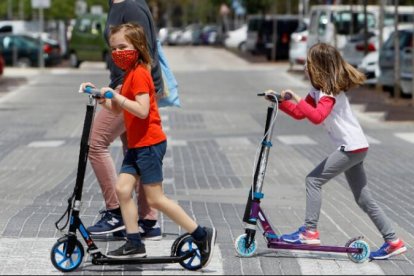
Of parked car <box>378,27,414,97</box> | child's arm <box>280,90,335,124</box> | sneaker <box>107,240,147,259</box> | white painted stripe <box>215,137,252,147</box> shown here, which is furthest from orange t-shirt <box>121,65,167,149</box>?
parked car <box>378,27,414,97</box>

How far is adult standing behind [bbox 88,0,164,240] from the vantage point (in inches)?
349

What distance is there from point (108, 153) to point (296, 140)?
10303 mm

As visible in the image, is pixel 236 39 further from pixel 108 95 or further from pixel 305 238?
pixel 108 95

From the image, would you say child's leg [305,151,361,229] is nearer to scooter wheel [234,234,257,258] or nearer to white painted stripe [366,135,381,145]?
scooter wheel [234,234,257,258]

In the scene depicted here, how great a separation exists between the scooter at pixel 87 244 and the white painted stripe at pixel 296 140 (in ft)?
35.9

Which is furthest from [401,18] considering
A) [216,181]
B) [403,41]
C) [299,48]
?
[216,181]

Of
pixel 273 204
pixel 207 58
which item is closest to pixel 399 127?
pixel 273 204

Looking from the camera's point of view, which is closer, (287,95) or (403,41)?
(287,95)

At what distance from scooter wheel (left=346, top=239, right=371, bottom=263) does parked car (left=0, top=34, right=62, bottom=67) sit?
40418 millimetres

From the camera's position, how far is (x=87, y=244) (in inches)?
300

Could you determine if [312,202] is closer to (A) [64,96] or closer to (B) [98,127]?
(B) [98,127]

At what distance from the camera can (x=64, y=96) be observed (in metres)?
31.2

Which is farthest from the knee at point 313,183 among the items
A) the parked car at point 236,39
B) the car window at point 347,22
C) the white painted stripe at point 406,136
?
the parked car at point 236,39

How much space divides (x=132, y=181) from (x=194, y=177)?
6.55 metres
